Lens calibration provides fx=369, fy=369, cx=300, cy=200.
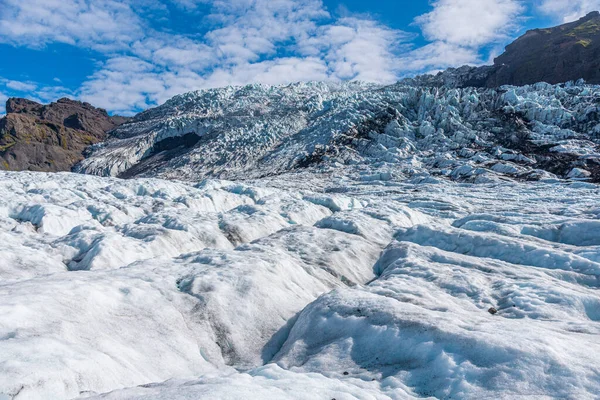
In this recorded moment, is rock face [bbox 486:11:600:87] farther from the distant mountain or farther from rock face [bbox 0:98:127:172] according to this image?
rock face [bbox 0:98:127:172]

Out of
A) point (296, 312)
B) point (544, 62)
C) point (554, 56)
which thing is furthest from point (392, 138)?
point (554, 56)

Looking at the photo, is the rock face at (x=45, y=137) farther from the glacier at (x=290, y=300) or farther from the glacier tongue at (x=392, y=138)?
the glacier at (x=290, y=300)

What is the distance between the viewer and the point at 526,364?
6.63 metres

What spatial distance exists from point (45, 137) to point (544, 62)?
201 metres

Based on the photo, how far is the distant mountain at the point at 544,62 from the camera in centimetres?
12938

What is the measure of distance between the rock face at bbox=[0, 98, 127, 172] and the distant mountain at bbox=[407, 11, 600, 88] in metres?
155

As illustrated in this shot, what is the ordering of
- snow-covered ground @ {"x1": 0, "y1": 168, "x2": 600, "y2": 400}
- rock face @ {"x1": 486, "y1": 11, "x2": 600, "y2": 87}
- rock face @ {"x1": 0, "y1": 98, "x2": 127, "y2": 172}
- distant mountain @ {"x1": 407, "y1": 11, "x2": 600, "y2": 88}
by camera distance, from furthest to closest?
rock face @ {"x1": 0, "y1": 98, "x2": 127, "y2": 172} < distant mountain @ {"x1": 407, "y1": 11, "x2": 600, "y2": 88} < rock face @ {"x1": 486, "y1": 11, "x2": 600, "y2": 87} < snow-covered ground @ {"x1": 0, "y1": 168, "x2": 600, "y2": 400}

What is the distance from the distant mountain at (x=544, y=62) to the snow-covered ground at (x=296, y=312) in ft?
463

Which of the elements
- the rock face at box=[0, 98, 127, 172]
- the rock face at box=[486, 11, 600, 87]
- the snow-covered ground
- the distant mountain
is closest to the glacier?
the snow-covered ground

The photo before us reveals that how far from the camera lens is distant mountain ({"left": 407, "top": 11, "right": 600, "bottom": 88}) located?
12938 centimetres

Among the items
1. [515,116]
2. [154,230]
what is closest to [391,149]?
[515,116]

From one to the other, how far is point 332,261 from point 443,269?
190 inches

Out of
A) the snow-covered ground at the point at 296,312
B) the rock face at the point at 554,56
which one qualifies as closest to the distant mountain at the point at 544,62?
the rock face at the point at 554,56

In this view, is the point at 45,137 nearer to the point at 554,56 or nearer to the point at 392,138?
the point at 392,138
